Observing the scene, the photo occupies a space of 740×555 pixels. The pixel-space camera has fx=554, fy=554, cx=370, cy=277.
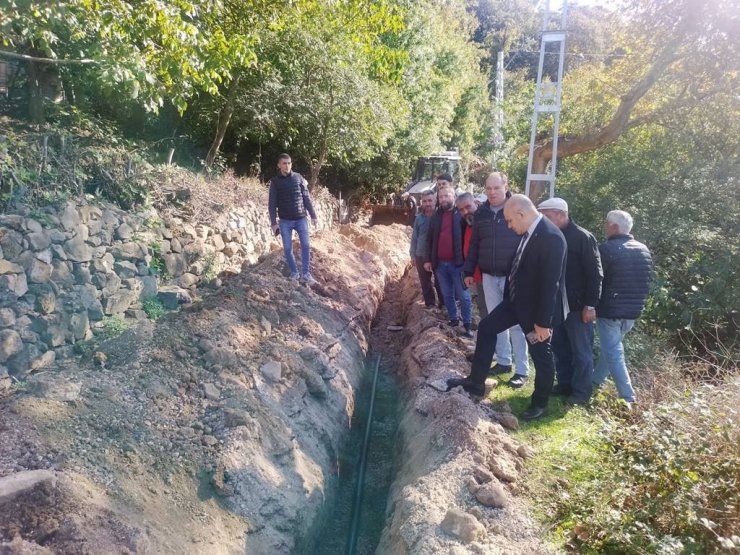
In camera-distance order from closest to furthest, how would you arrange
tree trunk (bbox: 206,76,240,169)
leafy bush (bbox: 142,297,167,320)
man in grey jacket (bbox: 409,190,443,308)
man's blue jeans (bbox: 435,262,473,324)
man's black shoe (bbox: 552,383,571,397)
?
man's black shoe (bbox: 552,383,571,397)
leafy bush (bbox: 142,297,167,320)
man's blue jeans (bbox: 435,262,473,324)
man in grey jacket (bbox: 409,190,443,308)
tree trunk (bbox: 206,76,240,169)

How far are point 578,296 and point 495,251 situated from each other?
829 mm

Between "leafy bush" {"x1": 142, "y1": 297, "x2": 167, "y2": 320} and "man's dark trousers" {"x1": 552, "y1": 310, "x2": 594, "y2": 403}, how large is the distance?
4385mm

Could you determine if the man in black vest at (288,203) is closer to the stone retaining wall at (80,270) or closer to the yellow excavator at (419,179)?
the stone retaining wall at (80,270)

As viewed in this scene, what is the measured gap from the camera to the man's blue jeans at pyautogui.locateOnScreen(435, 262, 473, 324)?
653 cm

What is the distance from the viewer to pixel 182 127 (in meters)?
11.8

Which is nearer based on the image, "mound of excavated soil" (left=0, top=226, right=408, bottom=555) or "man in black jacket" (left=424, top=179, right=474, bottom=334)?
"mound of excavated soil" (left=0, top=226, right=408, bottom=555)

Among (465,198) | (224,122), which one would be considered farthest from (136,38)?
(224,122)

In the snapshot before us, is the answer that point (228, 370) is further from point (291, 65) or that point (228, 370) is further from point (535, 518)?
point (291, 65)

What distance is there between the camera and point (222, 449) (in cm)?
388

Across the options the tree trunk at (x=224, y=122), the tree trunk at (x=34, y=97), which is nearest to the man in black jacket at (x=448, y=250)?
the tree trunk at (x=34, y=97)

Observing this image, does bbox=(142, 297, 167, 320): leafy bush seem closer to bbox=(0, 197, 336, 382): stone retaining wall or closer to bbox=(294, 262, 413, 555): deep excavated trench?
bbox=(0, 197, 336, 382): stone retaining wall

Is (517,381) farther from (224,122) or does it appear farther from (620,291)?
(224,122)

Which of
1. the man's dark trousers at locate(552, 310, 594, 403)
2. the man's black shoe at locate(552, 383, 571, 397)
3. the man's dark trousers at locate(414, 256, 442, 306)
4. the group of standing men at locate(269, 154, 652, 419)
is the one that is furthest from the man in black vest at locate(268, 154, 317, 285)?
the man's black shoe at locate(552, 383, 571, 397)

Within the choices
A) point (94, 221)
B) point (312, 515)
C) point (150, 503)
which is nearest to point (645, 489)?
point (312, 515)
